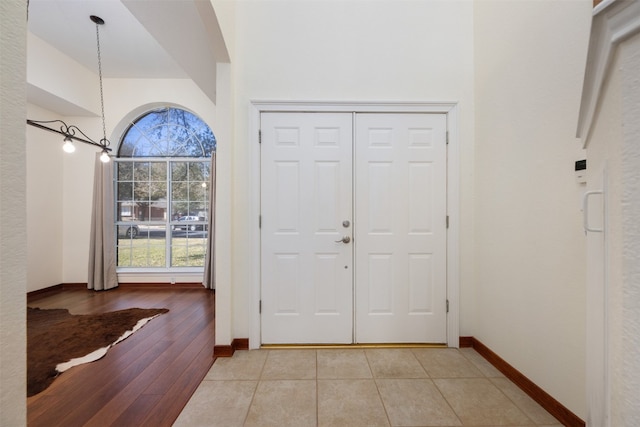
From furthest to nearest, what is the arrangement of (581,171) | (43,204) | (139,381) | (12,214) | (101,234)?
(101,234), (43,204), (139,381), (581,171), (12,214)

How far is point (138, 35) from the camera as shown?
3.19 meters

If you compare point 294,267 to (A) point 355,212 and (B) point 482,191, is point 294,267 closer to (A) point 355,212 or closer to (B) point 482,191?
(A) point 355,212

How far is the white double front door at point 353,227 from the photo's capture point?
2369 millimetres

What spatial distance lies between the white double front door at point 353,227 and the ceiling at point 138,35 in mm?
969

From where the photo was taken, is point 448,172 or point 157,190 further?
point 157,190

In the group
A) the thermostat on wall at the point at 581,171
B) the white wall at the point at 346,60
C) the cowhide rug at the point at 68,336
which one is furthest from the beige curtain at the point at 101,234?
the thermostat on wall at the point at 581,171

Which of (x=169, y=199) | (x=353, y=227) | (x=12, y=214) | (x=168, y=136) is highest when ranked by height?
(x=168, y=136)

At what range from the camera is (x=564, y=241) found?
1.56 meters

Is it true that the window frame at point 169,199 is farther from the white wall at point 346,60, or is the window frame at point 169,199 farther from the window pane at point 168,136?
the white wall at point 346,60

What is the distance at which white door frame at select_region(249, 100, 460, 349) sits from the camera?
2.34 m

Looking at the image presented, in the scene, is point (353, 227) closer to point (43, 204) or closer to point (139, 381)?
point (139, 381)

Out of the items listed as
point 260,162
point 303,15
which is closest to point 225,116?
point 260,162

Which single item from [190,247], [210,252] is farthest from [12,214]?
[190,247]

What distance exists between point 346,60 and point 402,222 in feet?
5.38
